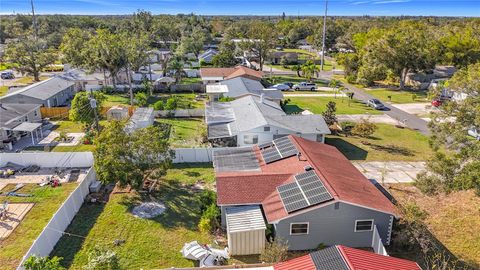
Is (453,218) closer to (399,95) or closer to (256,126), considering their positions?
(256,126)

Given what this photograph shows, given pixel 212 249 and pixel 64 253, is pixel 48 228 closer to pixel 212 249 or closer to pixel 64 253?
pixel 64 253

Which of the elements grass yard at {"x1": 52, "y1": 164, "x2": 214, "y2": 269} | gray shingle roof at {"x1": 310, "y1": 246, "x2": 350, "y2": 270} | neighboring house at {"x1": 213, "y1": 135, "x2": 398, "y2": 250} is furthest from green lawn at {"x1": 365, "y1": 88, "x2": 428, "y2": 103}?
gray shingle roof at {"x1": 310, "y1": 246, "x2": 350, "y2": 270}

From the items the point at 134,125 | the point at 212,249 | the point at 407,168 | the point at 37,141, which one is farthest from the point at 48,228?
the point at 407,168

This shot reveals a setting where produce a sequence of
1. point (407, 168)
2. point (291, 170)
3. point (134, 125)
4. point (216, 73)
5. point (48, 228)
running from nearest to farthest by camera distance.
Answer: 1. point (48, 228)
2. point (291, 170)
3. point (407, 168)
4. point (134, 125)
5. point (216, 73)

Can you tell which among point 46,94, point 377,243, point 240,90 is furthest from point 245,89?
point 377,243

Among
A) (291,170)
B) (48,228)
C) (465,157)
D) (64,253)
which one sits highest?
(465,157)

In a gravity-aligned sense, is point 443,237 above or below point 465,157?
below

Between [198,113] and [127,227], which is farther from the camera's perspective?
[198,113]
